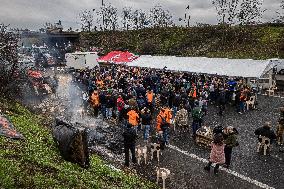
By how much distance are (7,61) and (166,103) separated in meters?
10.9

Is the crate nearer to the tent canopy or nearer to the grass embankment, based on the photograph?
the grass embankment

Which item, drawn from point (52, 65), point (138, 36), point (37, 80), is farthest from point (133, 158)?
point (138, 36)

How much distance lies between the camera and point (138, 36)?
6181 cm

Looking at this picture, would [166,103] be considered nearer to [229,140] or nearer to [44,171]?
[229,140]

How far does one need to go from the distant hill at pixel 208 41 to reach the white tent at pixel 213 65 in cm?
1311

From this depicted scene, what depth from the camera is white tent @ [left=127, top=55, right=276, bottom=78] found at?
81.0ft

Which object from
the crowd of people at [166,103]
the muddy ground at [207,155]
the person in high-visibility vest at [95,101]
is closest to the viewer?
the muddy ground at [207,155]

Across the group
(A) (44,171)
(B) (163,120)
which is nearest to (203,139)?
(B) (163,120)

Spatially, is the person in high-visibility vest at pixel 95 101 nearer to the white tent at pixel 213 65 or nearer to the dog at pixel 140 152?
the dog at pixel 140 152

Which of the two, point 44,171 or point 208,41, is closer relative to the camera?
point 44,171

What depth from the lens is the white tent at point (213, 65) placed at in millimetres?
24703

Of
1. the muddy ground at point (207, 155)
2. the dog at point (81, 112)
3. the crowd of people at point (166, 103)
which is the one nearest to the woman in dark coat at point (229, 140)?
the crowd of people at point (166, 103)

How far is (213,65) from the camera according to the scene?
27938 millimetres

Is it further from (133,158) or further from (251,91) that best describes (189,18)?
(133,158)
